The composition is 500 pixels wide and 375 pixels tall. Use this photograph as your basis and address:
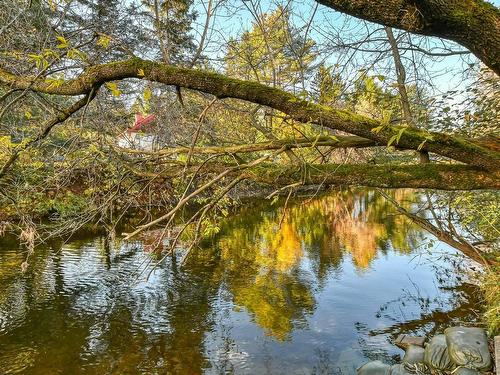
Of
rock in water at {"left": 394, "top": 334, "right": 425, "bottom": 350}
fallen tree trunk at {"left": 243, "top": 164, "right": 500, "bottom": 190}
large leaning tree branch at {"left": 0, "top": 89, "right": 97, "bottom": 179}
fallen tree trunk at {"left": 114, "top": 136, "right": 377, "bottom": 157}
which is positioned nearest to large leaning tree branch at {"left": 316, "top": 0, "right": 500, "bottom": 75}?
fallen tree trunk at {"left": 243, "top": 164, "right": 500, "bottom": 190}

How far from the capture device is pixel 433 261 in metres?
11.0

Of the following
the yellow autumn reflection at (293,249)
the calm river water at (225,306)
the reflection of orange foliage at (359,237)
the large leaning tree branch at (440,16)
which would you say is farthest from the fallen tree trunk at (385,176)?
the reflection of orange foliage at (359,237)

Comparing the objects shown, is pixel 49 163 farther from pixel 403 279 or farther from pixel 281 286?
pixel 403 279

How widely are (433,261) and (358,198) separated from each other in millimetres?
12912

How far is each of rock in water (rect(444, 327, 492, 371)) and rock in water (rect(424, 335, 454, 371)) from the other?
12cm

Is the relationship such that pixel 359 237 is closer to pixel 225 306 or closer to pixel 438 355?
pixel 225 306

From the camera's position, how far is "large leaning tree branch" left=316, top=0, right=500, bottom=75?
6.31ft

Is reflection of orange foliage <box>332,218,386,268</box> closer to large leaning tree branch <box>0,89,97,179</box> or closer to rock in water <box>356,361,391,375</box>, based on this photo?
rock in water <box>356,361,391,375</box>

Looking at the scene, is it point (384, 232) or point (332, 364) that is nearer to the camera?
point (332, 364)

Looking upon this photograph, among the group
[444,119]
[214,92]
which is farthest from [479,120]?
[214,92]

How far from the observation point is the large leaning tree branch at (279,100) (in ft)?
9.67

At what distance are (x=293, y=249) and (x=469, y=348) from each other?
7.24 m

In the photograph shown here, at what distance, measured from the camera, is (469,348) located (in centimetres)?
549

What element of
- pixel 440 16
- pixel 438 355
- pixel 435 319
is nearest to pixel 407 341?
pixel 438 355
